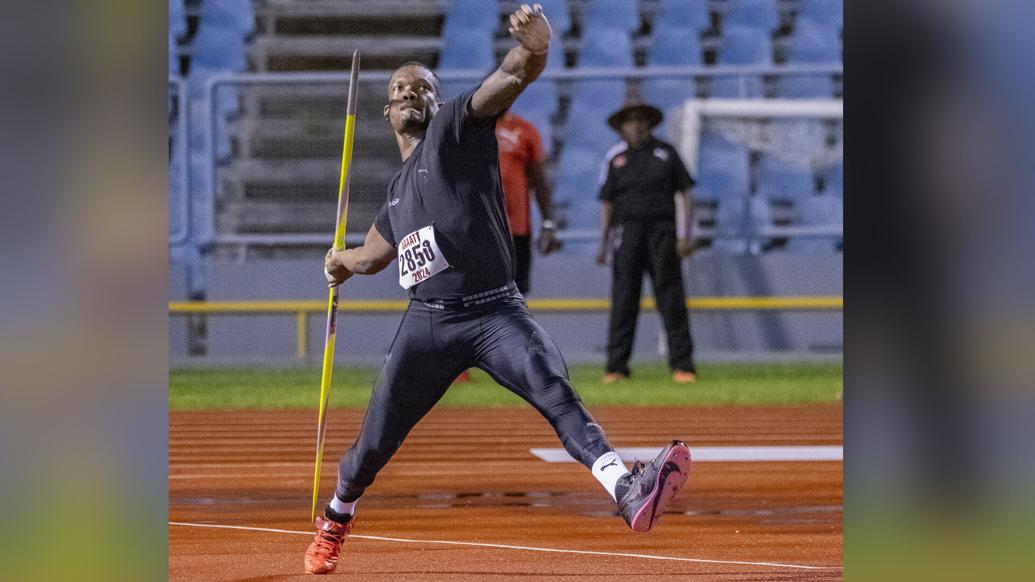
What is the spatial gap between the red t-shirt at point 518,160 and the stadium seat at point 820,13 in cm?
598

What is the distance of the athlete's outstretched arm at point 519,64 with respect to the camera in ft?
10.7

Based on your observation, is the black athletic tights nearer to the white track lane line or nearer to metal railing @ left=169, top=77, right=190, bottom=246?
the white track lane line

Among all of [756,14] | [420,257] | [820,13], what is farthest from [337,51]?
[420,257]

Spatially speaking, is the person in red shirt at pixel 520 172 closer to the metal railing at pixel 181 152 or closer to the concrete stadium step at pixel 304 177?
the concrete stadium step at pixel 304 177

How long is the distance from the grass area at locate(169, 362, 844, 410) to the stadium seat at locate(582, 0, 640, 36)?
4.37 m

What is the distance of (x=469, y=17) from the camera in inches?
540

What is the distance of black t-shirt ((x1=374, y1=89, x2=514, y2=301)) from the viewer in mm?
3629

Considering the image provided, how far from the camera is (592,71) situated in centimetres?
1249

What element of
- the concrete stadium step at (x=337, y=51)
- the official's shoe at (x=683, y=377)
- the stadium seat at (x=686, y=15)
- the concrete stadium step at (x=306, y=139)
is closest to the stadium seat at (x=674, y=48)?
the stadium seat at (x=686, y=15)

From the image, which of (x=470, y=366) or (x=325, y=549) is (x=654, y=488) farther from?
(x=325, y=549)
